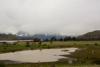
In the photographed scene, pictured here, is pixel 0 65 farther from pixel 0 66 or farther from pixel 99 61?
pixel 99 61

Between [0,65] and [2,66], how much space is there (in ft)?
2.00

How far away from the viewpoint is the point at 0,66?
26812 millimetres

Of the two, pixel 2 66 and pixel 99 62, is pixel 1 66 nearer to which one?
Answer: pixel 2 66

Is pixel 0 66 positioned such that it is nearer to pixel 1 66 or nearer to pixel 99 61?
pixel 1 66

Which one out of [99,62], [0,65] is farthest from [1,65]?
[99,62]

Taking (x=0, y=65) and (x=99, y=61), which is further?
(x=99, y=61)

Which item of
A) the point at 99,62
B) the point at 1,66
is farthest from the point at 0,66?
the point at 99,62

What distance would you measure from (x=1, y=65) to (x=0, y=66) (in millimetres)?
740

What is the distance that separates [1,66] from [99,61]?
2843 centimetres

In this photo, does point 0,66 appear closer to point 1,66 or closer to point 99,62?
point 1,66

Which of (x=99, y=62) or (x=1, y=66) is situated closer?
(x=1, y=66)

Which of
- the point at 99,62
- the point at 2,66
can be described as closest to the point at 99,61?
the point at 99,62

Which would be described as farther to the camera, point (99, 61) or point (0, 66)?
point (99, 61)

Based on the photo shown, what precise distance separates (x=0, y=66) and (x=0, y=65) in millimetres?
611
